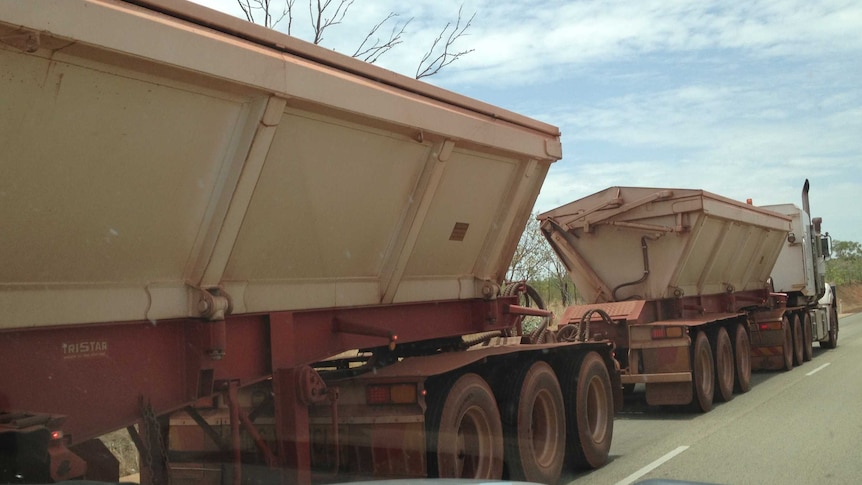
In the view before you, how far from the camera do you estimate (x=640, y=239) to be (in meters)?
12.1

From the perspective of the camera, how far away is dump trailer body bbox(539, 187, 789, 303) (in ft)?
38.7

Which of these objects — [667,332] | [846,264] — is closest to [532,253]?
[667,332]

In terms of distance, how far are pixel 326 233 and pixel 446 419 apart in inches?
63.1

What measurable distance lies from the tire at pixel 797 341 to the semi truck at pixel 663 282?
9.70 ft

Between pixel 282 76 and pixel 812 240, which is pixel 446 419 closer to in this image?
pixel 282 76

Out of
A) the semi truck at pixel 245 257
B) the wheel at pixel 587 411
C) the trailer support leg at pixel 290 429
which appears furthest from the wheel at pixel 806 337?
the trailer support leg at pixel 290 429

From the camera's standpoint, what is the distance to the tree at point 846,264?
7325 centimetres

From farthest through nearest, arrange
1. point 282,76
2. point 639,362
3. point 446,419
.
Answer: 1. point 639,362
2. point 446,419
3. point 282,76

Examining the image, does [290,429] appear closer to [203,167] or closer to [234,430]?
[234,430]

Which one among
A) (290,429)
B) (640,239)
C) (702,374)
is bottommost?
(702,374)

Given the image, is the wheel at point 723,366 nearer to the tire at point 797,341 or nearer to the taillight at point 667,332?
the taillight at point 667,332

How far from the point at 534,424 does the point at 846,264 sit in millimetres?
86618

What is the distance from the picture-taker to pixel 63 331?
157 inches

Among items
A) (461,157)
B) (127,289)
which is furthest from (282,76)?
(461,157)
